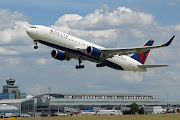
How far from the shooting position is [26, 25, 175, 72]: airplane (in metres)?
66.9

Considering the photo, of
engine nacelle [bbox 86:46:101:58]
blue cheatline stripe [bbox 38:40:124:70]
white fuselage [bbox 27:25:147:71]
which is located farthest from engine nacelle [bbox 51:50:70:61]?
engine nacelle [bbox 86:46:101:58]

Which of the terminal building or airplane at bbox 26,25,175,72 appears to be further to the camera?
the terminal building

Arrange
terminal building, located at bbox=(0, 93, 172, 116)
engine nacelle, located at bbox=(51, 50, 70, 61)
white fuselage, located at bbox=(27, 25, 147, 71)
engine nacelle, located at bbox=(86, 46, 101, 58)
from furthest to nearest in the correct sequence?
1. terminal building, located at bbox=(0, 93, 172, 116)
2. engine nacelle, located at bbox=(51, 50, 70, 61)
3. engine nacelle, located at bbox=(86, 46, 101, 58)
4. white fuselage, located at bbox=(27, 25, 147, 71)

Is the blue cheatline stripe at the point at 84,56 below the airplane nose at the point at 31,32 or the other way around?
below

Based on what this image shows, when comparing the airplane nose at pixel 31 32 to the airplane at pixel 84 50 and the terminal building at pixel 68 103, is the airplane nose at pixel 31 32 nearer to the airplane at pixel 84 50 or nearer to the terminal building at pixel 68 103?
the airplane at pixel 84 50

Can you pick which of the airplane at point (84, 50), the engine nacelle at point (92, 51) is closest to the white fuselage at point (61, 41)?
the airplane at point (84, 50)

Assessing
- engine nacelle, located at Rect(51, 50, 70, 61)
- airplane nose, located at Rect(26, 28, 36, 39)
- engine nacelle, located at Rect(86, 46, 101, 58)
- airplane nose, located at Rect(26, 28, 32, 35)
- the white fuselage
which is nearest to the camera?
airplane nose, located at Rect(26, 28, 36, 39)

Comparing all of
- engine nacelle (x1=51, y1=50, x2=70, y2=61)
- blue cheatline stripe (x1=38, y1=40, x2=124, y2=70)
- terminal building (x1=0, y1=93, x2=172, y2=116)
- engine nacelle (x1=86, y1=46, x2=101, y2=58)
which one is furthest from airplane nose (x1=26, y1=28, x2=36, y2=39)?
terminal building (x1=0, y1=93, x2=172, y2=116)

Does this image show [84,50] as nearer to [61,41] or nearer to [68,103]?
[61,41]

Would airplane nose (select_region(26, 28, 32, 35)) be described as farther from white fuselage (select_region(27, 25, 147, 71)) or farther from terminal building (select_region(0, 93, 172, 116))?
terminal building (select_region(0, 93, 172, 116))

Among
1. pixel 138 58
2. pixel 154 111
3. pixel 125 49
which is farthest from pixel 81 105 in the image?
pixel 125 49

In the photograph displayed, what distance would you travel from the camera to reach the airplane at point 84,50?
219 ft

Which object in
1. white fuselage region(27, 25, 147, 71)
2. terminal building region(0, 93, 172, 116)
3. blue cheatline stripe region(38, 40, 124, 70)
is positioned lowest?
terminal building region(0, 93, 172, 116)

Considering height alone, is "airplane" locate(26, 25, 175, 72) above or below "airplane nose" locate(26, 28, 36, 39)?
below
